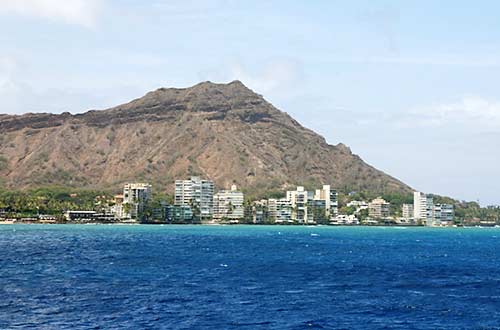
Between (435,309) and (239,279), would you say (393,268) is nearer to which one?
(239,279)

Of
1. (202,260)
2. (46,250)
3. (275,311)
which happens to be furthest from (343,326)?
(46,250)

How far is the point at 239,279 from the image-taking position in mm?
104000

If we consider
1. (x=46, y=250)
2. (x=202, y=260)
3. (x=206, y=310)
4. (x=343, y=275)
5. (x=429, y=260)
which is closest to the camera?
(x=206, y=310)

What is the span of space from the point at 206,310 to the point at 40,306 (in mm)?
15538

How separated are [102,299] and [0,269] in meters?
39.6

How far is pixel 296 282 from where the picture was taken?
102125 millimetres

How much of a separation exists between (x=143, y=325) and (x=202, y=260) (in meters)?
73.1

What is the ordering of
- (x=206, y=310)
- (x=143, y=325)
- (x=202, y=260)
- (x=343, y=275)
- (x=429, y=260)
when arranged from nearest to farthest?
(x=143, y=325) → (x=206, y=310) → (x=343, y=275) → (x=202, y=260) → (x=429, y=260)

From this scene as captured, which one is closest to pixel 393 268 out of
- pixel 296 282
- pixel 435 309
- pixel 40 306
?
pixel 296 282

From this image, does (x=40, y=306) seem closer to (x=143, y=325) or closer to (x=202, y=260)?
(x=143, y=325)

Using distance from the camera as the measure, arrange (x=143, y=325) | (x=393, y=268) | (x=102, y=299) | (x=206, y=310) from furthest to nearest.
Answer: (x=393, y=268)
(x=102, y=299)
(x=206, y=310)
(x=143, y=325)

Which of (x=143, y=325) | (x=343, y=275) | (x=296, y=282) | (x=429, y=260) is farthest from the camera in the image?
(x=429, y=260)

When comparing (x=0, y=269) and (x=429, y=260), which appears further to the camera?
(x=429, y=260)

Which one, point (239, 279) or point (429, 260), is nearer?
point (239, 279)
